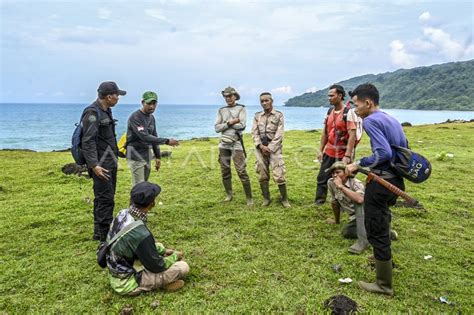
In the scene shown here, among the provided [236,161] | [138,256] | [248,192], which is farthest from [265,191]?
[138,256]

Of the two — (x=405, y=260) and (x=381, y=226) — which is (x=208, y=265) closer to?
(x=381, y=226)

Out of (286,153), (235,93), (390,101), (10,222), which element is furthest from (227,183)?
(390,101)

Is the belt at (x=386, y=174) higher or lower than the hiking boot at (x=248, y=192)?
higher

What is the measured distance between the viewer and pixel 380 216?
4641 mm

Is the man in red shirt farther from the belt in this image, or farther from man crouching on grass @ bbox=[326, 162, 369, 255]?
the belt

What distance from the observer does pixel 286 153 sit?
1889 cm

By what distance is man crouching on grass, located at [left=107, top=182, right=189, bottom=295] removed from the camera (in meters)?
4.56

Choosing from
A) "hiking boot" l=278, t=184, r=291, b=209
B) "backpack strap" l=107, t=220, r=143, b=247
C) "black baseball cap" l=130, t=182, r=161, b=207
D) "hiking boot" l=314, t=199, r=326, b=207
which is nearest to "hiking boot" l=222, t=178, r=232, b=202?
"hiking boot" l=278, t=184, r=291, b=209

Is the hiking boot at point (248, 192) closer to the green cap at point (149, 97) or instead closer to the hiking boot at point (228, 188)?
the hiking boot at point (228, 188)

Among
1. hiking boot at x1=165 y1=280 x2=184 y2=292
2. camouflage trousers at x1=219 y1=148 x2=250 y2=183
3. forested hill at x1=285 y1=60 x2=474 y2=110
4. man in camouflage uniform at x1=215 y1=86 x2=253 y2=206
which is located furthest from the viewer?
forested hill at x1=285 y1=60 x2=474 y2=110

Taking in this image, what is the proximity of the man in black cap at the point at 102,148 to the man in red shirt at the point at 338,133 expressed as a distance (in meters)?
4.22

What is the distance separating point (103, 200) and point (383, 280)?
4.88 metres

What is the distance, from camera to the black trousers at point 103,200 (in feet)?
21.0

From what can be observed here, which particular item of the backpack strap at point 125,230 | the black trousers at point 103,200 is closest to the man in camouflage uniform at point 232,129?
the black trousers at point 103,200
